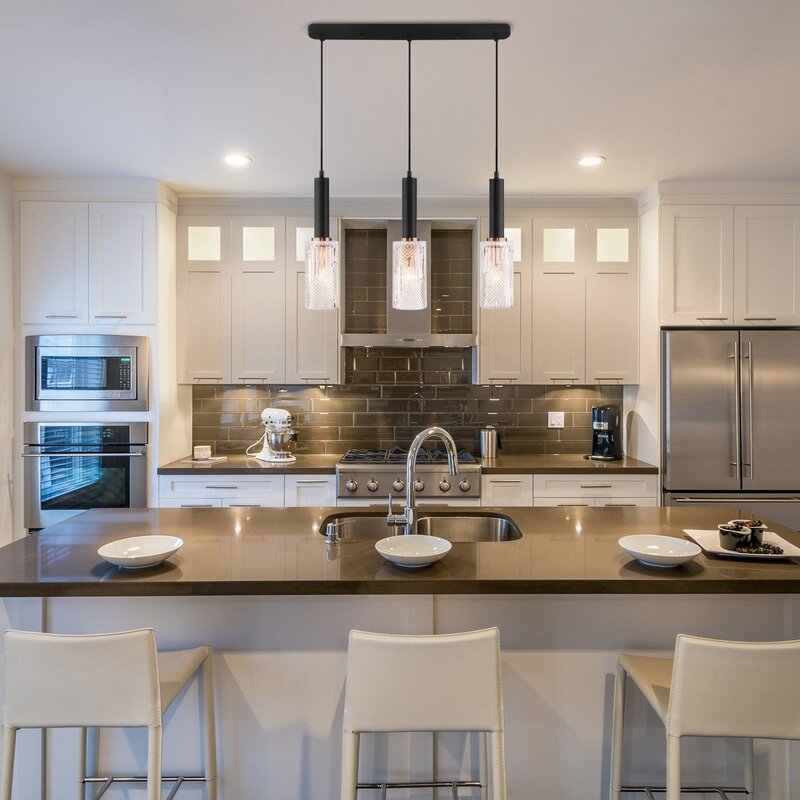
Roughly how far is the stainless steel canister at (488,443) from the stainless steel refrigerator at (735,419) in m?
1.04

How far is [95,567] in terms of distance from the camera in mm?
1656

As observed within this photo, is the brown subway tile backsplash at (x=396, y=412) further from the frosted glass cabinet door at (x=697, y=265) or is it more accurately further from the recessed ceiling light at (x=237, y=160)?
the recessed ceiling light at (x=237, y=160)

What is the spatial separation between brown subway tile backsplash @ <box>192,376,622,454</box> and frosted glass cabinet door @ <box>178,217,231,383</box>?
34 centimetres

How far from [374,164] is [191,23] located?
139 centimetres

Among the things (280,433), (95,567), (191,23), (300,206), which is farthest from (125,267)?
(95,567)

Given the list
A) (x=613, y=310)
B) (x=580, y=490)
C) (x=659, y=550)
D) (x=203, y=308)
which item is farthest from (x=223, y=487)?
(x=613, y=310)

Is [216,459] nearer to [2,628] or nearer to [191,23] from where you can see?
[2,628]

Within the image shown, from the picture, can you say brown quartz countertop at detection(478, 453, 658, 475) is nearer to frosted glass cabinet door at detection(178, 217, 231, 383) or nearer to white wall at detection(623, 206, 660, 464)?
white wall at detection(623, 206, 660, 464)

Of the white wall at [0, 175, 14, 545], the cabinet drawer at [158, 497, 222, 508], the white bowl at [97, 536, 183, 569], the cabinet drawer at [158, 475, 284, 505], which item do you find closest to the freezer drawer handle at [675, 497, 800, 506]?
the cabinet drawer at [158, 475, 284, 505]

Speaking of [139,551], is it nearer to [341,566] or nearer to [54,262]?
[341,566]

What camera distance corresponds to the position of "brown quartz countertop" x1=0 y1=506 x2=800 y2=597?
1.53 m

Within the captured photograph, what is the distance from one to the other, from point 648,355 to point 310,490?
7.40 feet

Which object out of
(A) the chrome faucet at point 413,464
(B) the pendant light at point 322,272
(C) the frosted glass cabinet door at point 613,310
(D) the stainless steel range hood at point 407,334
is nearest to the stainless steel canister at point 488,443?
(D) the stainless steel range hood at point 407,334

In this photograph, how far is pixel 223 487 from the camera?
137 inches
